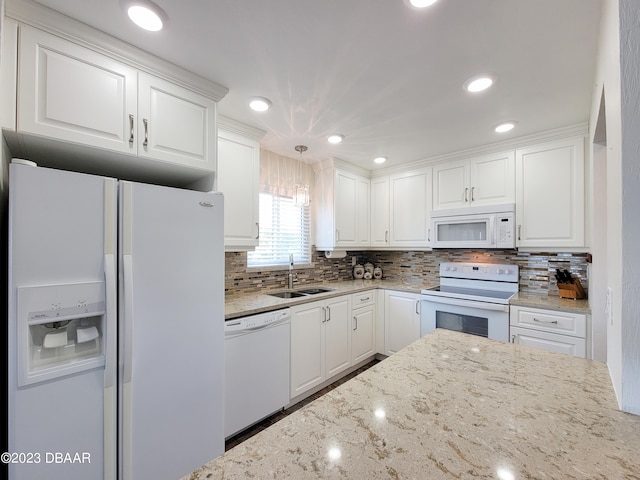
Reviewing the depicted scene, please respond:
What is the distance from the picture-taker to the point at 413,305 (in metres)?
2.97

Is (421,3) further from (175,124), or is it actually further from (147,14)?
(175,124)

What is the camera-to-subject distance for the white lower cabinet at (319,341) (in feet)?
7.74

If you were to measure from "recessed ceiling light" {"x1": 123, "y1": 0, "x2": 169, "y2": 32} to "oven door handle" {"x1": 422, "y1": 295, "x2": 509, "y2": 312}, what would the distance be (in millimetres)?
2851

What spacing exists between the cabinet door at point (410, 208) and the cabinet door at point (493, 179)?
0.46 meters

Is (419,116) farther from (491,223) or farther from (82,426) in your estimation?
(82,426)

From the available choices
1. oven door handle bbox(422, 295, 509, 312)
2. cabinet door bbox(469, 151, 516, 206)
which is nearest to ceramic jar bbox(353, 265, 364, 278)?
oven door handle bbox(422, 295, 509, 312)

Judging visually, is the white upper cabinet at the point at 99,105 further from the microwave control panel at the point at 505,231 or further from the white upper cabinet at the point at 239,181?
the microwave control panel at the point at 505,231

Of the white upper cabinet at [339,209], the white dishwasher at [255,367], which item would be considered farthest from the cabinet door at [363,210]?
the white dishwasher at [255,367]

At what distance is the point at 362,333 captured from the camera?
307cm

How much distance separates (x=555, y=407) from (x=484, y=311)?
1.83 metres

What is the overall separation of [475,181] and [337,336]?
209cm

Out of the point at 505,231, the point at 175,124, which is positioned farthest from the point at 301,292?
the point at 505,231

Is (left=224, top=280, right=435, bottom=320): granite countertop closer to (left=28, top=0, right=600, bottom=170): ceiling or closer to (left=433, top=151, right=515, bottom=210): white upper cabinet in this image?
(left=433, top=151, right=515, bottom=210): white upper cabinet

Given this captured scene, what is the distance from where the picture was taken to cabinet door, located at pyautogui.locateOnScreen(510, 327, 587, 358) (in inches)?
79.6
